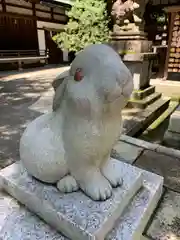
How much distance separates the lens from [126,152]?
8.80 ft

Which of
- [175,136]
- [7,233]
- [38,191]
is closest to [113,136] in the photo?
[38,191]

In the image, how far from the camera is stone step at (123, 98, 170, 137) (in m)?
3.78

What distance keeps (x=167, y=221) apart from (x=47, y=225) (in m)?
0.92

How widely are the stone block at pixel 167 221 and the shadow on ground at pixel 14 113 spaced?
1706 mm

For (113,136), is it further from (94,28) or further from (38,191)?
(94,28)

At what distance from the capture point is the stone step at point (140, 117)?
378 centimetres

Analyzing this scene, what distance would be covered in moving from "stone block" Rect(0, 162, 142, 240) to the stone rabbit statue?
0.22 ft

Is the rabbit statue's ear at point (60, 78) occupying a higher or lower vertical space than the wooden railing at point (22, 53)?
lower

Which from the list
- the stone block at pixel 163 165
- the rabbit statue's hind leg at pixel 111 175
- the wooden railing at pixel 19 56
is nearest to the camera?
the rabbit statue's hind leg at pixel 111 175

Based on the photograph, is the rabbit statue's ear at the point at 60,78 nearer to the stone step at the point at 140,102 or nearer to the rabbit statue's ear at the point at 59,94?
the rabbit statue's ear at the point at 59,94

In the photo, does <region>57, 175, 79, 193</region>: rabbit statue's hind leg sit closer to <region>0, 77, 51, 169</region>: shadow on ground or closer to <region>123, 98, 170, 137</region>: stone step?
Answer: <region>0, 77, 51, 169</region>: shadow on ground

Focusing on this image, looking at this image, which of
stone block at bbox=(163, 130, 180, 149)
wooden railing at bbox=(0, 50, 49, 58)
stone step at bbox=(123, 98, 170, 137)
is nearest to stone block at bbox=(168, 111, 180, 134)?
stone block at bbox=(163, 130, 180, 149)

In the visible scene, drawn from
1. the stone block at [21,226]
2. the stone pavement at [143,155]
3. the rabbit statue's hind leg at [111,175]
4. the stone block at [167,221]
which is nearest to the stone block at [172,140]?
the stone pavement at [143,155]

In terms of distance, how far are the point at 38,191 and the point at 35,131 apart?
1.47 feet
